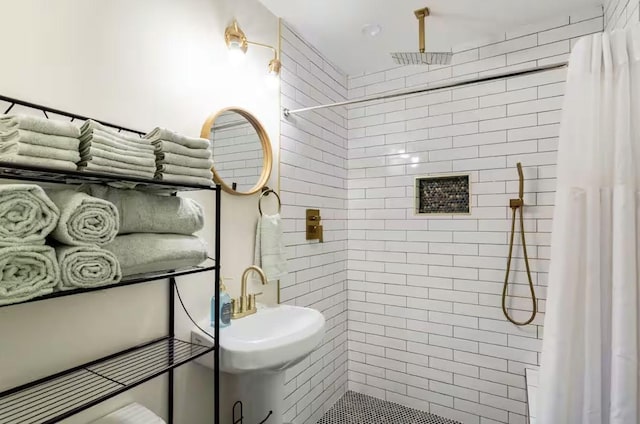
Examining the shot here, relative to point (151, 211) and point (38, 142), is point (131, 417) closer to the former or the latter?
point (151, 211)

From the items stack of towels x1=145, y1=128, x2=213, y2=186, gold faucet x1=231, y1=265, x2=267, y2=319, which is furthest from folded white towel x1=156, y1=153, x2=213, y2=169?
gold faucet x1=231, y1=265, x2=267, y2=319

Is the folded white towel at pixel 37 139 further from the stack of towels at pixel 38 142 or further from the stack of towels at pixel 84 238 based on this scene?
the stack of towels at pixel 84 238

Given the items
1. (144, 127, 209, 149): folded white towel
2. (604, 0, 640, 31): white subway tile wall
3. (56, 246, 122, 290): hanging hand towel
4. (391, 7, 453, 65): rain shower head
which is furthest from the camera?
(391, 7, 453, 65): rain shower head

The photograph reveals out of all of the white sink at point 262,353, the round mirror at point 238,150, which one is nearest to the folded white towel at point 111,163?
the round mirror at point 238,150

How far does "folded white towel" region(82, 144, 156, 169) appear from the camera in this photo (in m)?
0.93

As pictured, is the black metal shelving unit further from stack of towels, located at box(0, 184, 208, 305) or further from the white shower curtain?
the white shower curtain

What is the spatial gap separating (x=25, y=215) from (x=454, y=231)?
92.1 inches

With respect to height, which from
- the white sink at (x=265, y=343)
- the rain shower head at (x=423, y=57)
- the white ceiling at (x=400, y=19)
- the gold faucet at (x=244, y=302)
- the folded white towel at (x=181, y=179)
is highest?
the white ceiling at (x=400, y=19)

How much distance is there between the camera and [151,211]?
1.11 m

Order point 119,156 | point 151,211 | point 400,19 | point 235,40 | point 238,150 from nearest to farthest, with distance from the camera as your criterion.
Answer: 1. point 119,156
2. point 151,211
3. point 235,40
4. point 238,150
5. point 400,19

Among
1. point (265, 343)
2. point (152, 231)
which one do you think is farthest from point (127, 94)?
point (265, 343)

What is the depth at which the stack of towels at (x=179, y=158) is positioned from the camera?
3.64 feet

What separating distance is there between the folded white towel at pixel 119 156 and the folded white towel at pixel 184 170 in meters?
0.04

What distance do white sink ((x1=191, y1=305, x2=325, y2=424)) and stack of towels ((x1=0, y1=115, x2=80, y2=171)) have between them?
34.1 inches
